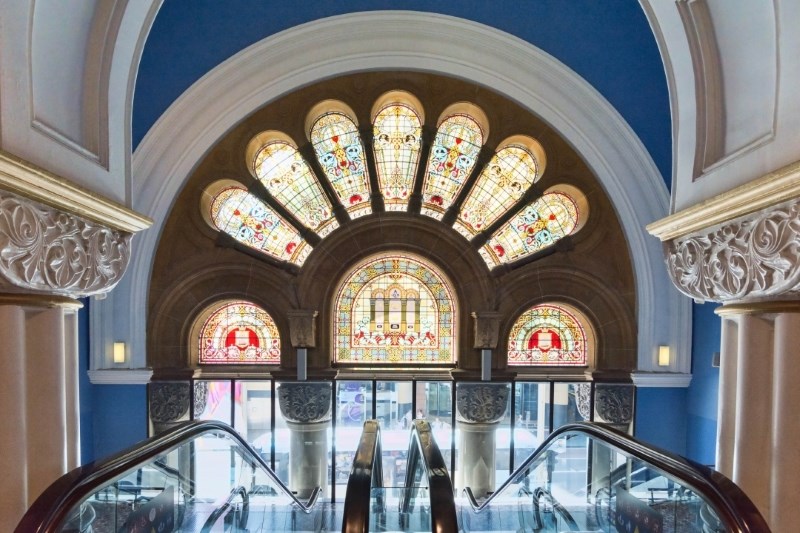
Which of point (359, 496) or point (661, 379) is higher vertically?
point (359, 496)

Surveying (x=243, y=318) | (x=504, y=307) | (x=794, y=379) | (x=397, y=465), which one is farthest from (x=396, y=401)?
(x=794, y=379)

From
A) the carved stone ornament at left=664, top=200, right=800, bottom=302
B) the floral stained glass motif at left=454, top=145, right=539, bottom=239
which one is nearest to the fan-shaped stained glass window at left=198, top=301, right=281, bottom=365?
the floral stained glass motif at left=454, top=145, right=539, bottom=239

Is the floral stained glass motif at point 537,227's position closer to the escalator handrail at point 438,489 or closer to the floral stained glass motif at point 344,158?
the floral stained glass motif at point 344,158

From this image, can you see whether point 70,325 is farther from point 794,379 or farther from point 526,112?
point 526,112

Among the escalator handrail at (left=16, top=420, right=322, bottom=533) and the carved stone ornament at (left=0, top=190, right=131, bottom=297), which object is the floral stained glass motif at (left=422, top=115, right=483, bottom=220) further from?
the escalator handrail at (left=16, top=420, right=322, bottom=533)

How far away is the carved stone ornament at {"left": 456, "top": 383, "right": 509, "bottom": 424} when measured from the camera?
6984 mm

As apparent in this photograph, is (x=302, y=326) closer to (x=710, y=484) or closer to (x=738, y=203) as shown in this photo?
(x=738, y=203)

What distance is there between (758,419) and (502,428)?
4.76 metres

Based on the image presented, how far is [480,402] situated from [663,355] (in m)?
2.66

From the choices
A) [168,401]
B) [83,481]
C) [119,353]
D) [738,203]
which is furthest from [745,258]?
[119,353]

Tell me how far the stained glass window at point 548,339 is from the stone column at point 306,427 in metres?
2.84

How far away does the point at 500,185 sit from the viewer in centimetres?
707

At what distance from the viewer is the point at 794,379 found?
2.46m

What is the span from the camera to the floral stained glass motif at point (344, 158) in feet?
22.8
